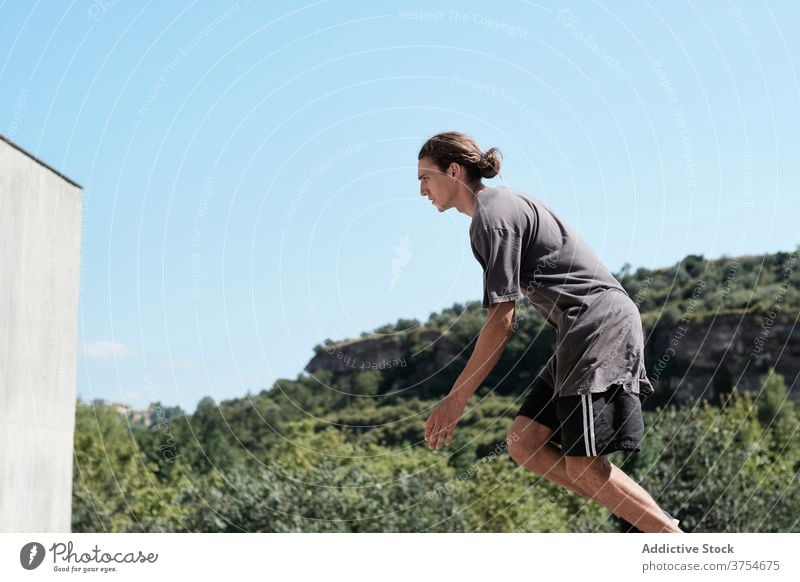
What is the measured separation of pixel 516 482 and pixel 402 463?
4.32m

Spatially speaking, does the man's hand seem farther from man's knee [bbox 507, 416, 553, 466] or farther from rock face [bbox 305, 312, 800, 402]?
rock face [bbox 305, 312, 800, 402]

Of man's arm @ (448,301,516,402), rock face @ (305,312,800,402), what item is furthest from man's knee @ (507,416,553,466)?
rock face @ (305,312,800,402)

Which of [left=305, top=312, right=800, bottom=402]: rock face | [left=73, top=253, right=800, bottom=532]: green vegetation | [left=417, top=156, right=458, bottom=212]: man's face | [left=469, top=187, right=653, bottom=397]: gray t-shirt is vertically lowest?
[left=73, top=253, right=800, bottom=532]: green vegetation

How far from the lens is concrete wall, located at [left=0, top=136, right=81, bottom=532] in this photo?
11539 millimetres

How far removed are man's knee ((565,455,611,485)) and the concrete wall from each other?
768 centimetres

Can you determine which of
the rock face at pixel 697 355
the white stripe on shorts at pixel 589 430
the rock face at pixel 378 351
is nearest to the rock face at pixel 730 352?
the rock face at pixel 697 355

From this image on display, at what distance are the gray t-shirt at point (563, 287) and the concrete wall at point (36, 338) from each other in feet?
24.5

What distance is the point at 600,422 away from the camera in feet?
18.2

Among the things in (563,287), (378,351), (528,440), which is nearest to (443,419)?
(528,440)

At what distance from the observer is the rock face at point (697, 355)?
6297 cm

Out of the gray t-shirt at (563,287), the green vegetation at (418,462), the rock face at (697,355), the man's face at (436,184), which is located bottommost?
the green vegetation at (418,462)

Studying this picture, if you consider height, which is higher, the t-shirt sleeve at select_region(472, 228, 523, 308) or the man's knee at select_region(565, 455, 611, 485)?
the t-shirt sleeve at select_region(472, 228, 523, 308)

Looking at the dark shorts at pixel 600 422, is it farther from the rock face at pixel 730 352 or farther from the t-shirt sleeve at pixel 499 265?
the rock face at pixel 730 352

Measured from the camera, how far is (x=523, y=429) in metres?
6.05
